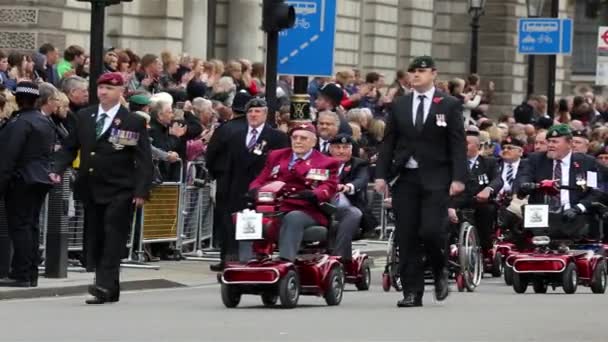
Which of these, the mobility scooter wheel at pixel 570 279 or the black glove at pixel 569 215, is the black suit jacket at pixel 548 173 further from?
the mobility scooter wheel at pixel 570 279

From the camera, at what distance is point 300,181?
59.7ft

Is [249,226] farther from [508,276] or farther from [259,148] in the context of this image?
[508,276]

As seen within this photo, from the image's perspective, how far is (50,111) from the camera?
20.4 m

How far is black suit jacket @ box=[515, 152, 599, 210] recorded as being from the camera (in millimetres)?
21625

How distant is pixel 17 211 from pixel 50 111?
1478mm

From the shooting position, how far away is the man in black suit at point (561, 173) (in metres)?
21.6

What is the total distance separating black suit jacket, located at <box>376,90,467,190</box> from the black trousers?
2.11 metres

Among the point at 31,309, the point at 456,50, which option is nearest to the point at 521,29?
the point at 456,50

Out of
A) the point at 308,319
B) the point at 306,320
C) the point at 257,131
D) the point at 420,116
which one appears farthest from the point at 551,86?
the point at 306,320

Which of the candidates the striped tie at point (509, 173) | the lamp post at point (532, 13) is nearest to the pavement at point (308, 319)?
the striped tie at point (509, 173)

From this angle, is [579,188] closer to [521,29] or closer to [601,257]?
[601,257]

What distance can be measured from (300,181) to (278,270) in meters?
0.99

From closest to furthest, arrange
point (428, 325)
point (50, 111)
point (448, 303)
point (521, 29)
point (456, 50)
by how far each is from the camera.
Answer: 1. point (428, 325)
2. point (448, 303)
3. point (50, 111)
4. point (521, 29)
5. point (456, 50)

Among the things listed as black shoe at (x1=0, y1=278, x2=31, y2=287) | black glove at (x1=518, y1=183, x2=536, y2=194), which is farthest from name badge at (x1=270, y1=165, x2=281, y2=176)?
black glove at (x1=518, y1=183, x2=536, y2=194)
